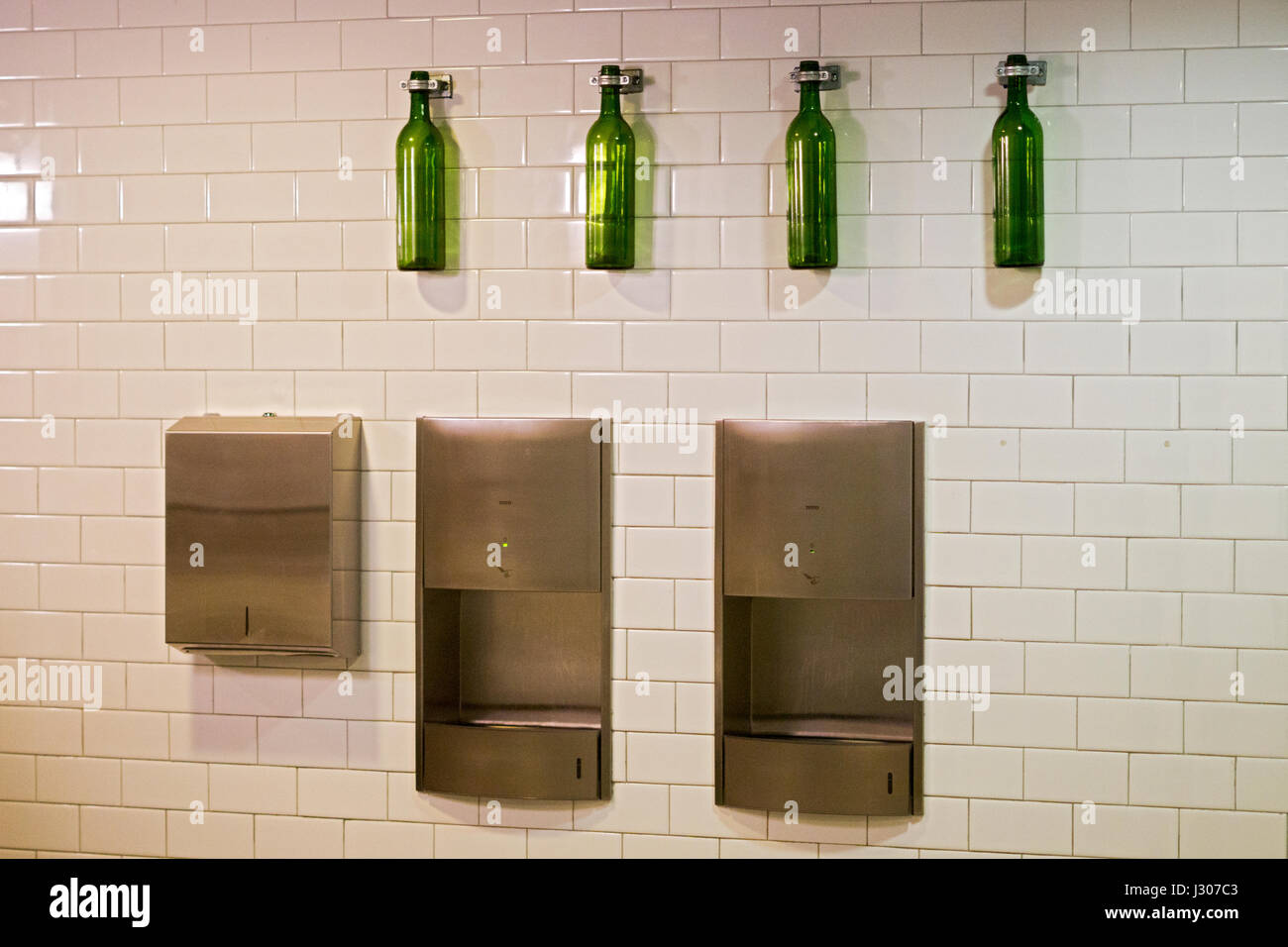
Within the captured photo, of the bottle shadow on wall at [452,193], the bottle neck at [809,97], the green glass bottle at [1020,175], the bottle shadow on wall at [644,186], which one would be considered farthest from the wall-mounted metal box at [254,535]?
the green glass bottle at [1020,175]

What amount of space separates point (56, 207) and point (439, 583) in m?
1.09

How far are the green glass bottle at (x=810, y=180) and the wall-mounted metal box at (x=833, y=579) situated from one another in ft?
1.06

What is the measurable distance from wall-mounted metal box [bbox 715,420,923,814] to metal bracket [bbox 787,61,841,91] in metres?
0.62

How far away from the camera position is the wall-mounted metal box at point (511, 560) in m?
2.12

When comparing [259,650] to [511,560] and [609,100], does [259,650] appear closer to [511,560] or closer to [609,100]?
[511,560]

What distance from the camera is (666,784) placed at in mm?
2146

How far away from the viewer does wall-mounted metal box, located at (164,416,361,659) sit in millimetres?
2111

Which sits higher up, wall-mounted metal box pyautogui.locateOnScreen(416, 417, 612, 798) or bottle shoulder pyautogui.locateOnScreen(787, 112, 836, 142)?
bottle shoulder pyautogui.locateOnScreen(787, 112, 836, 142)

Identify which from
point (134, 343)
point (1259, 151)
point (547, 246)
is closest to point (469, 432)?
point (547, 246)

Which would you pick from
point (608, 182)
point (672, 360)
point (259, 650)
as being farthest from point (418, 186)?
point (259, 650)

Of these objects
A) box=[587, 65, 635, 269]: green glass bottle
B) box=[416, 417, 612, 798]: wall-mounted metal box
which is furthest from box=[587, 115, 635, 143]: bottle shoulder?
box=[416, 417, 612, 798]: wall-mounted metal box

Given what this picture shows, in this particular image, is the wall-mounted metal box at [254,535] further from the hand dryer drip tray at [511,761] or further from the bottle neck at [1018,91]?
the bottle neck at [1018,91]

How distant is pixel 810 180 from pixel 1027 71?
421mm

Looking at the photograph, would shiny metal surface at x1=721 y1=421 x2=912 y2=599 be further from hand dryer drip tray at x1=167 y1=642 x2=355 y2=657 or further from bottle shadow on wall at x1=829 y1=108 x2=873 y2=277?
hand dryer drip tray at x1=167 y1=642 x2=355 y2=657
